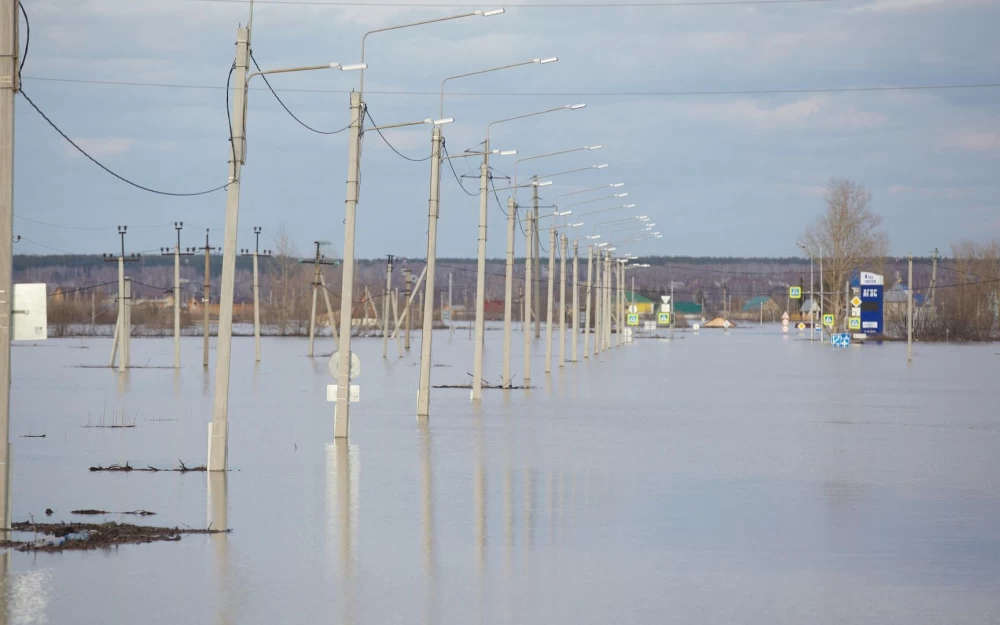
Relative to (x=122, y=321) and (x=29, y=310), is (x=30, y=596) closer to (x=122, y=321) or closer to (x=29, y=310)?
(x=29, y=310)

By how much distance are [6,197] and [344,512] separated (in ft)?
15.4

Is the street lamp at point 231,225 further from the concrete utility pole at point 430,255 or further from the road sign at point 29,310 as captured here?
the concrete utility pole at point 430,255

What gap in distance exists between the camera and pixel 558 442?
24.8 m

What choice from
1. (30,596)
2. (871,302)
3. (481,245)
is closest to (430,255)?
(481,245)

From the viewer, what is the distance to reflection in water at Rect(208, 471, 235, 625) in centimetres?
1020

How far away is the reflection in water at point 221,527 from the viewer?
10195mm

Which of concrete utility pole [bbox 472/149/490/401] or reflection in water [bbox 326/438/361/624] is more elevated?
concrete utility pole [bbox 472/149/490/401]

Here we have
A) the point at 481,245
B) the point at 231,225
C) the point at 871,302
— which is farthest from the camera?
the point at 871,302

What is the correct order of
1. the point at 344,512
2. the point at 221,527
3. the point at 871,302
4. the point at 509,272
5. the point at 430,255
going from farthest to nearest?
the point at 871,302, the point at 509,272, the point at 430,255, the point at 344,512, the point at 221,527

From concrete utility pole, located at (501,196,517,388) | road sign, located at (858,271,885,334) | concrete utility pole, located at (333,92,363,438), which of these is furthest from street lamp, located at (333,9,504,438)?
road sign, located at (858,271,885,334)

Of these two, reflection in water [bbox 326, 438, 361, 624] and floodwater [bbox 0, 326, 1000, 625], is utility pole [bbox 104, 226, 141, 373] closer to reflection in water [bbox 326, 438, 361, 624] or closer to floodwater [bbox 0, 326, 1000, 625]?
floodwater [bbox 0, 326, 1000, 625]

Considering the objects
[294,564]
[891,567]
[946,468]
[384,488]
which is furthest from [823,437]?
[294,564]

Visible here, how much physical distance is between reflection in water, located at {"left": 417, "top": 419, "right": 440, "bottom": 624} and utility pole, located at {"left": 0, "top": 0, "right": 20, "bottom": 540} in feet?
12.4

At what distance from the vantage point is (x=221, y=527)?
14.2 m
